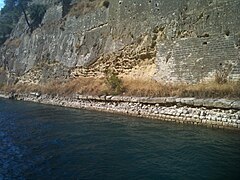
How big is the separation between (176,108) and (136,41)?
398 inches

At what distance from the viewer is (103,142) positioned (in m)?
15.3

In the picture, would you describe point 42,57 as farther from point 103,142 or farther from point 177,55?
point 103,142

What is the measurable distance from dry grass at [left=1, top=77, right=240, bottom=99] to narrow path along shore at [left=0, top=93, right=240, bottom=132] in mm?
742

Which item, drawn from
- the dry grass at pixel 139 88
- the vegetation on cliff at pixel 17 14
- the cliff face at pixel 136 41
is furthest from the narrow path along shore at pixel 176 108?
the vegetation on cliff at pixel 17 14

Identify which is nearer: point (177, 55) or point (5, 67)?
point (177, 55)

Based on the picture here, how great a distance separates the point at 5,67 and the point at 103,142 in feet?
136

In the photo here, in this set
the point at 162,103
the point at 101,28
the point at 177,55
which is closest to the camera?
the point at 162,103

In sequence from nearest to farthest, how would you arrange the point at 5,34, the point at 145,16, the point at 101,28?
the point at 145,16 → the point at 101,28 → the point at 5,34

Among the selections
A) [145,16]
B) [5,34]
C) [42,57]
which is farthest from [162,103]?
[5,34]

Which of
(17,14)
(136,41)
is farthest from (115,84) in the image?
(17,14)

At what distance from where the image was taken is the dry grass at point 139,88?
18125 millimetres

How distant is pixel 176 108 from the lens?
19.4 meters

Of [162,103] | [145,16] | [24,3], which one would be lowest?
[162,103]

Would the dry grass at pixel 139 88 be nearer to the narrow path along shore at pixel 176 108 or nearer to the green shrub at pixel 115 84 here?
the green shrub at pixel 115 84
